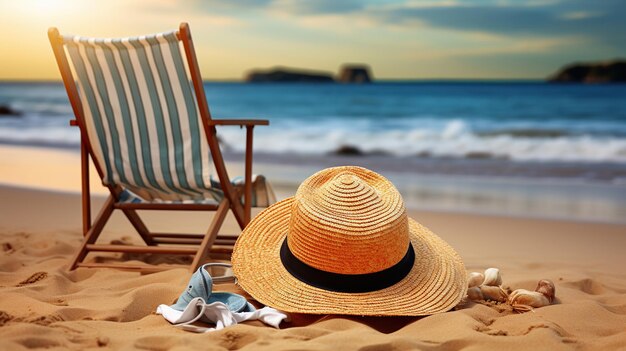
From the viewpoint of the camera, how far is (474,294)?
9.57 ft

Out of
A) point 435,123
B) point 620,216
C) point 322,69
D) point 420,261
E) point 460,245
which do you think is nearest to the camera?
point 420,261

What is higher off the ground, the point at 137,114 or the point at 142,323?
the point at 137,114

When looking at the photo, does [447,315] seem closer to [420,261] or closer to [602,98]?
[420,261]

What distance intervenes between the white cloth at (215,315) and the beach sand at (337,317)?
0.04 m

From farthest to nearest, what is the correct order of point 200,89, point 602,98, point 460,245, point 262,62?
point 262,62 < point 602,98 < point 460,245 < point 200,89

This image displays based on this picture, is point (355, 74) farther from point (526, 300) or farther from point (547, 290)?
point (526, 300)

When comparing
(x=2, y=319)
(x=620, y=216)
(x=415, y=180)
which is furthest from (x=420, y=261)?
(x=415, y=180)

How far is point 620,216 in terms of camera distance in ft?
17.7

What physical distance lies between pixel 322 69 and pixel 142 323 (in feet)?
97.0

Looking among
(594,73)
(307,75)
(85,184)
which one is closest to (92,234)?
(85,184)

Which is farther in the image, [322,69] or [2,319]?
[322,69]

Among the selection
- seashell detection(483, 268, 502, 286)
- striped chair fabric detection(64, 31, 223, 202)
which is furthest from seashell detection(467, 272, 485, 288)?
striped chair fabric detection(64, 31, 223, 202)

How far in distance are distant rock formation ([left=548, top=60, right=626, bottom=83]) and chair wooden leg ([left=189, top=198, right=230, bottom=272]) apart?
931 inches

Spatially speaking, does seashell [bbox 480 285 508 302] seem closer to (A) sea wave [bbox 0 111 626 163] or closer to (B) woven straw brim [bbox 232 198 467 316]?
(B) woven straw brim [bbox 232 198 467 316]
